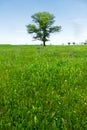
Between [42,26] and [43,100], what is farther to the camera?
[42,26]

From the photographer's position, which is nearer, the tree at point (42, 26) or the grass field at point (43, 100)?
the grass field at point (43, 100)

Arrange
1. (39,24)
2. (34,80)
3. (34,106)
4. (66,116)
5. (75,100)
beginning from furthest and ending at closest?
(39,24)
(34,80)
(75,100)
(34,106)
(66,116)

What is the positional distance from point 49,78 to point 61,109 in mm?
3022

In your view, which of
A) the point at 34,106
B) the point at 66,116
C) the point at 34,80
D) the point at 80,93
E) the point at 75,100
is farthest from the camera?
the point at 34,80

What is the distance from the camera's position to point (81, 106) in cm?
741

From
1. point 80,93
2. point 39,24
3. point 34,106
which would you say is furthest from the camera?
point 39,24

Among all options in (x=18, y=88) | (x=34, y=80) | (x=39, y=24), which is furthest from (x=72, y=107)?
(x=39, y=24)

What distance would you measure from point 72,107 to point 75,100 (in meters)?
0.57

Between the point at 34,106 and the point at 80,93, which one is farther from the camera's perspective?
the point at 80,93

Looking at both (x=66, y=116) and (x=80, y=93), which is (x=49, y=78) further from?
(x=66, y=116)

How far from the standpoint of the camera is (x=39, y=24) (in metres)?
99.0

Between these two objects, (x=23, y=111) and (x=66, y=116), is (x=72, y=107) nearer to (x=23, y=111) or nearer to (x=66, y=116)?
(x=66, y=116)

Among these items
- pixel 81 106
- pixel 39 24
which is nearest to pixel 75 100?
pixel 81 106

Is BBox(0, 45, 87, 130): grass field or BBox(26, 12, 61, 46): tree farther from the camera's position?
BBox(26, 12, 61, 46): tree
